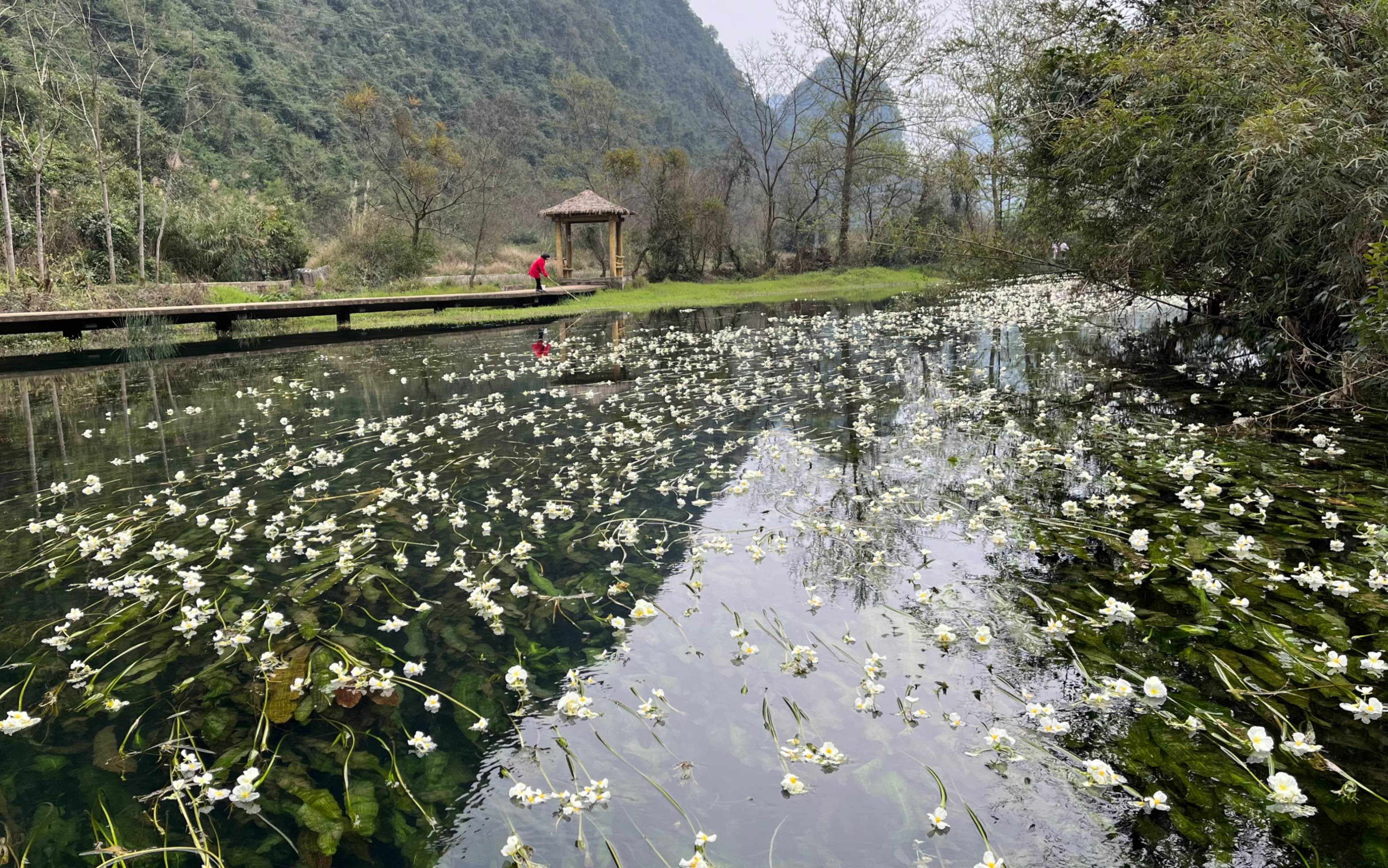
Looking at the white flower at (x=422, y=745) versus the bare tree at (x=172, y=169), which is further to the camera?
the bare tree at (x=172, y=169)

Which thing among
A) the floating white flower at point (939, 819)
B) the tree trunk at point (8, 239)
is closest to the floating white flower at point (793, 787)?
the floating white flower at point (939, 819)

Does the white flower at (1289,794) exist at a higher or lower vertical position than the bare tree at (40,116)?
lower

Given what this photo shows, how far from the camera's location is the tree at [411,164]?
24938mm

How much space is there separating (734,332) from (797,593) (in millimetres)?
11438

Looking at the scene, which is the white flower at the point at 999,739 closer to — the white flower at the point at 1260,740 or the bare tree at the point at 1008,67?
the white flower at the point at 1260,740

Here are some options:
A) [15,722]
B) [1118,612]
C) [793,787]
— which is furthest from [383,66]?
[793,787]

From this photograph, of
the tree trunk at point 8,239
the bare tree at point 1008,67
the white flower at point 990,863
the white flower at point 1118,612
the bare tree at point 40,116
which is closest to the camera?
the white flower at point 990,863

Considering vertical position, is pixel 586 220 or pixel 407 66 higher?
pixel 407 66

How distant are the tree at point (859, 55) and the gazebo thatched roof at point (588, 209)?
11004mm

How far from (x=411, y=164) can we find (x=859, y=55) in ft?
60.3

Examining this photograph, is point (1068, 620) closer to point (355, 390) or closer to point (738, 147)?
point (355, 390)

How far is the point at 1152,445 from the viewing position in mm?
5586

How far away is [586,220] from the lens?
26078 millimetres

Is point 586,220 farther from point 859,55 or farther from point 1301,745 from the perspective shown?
point 1301,745
